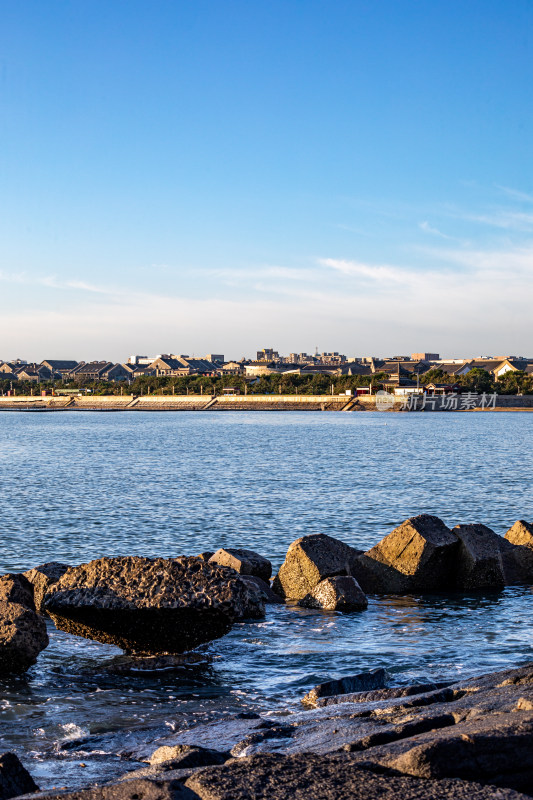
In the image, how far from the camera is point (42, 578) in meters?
12.5

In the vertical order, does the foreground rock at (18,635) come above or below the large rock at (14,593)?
below

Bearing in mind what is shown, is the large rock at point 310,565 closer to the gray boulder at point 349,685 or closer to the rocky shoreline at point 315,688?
the rocky shoreline at point 315,688

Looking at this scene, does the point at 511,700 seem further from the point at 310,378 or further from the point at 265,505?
the point at 310,378

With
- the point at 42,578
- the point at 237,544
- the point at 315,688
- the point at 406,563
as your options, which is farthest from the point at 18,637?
the point at 237,544

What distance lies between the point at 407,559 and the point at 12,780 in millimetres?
9681

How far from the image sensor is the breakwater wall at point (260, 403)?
502ft

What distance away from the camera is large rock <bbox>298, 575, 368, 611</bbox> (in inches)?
523

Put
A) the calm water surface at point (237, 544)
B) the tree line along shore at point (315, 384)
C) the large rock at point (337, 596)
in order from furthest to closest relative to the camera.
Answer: the tree line along shore at point (315, 384) → the large rock at point (337, 596) → the calm water surface at point (237, 544)

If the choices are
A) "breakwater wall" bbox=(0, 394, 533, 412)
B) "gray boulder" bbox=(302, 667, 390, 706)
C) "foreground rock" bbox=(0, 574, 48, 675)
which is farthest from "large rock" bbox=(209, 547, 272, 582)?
"breakwater wall" bbox=(0, 394, 533, 412)

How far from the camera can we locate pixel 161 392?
188000 millimetres

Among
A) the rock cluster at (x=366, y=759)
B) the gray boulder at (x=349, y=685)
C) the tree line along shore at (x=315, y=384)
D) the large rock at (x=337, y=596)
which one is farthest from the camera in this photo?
the tree line along shore at (x=315, y=384)

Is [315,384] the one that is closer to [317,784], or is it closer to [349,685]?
[349,685]

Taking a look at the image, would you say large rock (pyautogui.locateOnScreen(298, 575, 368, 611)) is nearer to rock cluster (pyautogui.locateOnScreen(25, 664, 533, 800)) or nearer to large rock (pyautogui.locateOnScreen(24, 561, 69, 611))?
large rock (pyautogui.locateOnScreen(24, 561, 69, 611))

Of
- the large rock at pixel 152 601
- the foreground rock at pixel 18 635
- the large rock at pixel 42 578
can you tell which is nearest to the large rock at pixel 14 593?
the foreground rock at pixel 18 635
